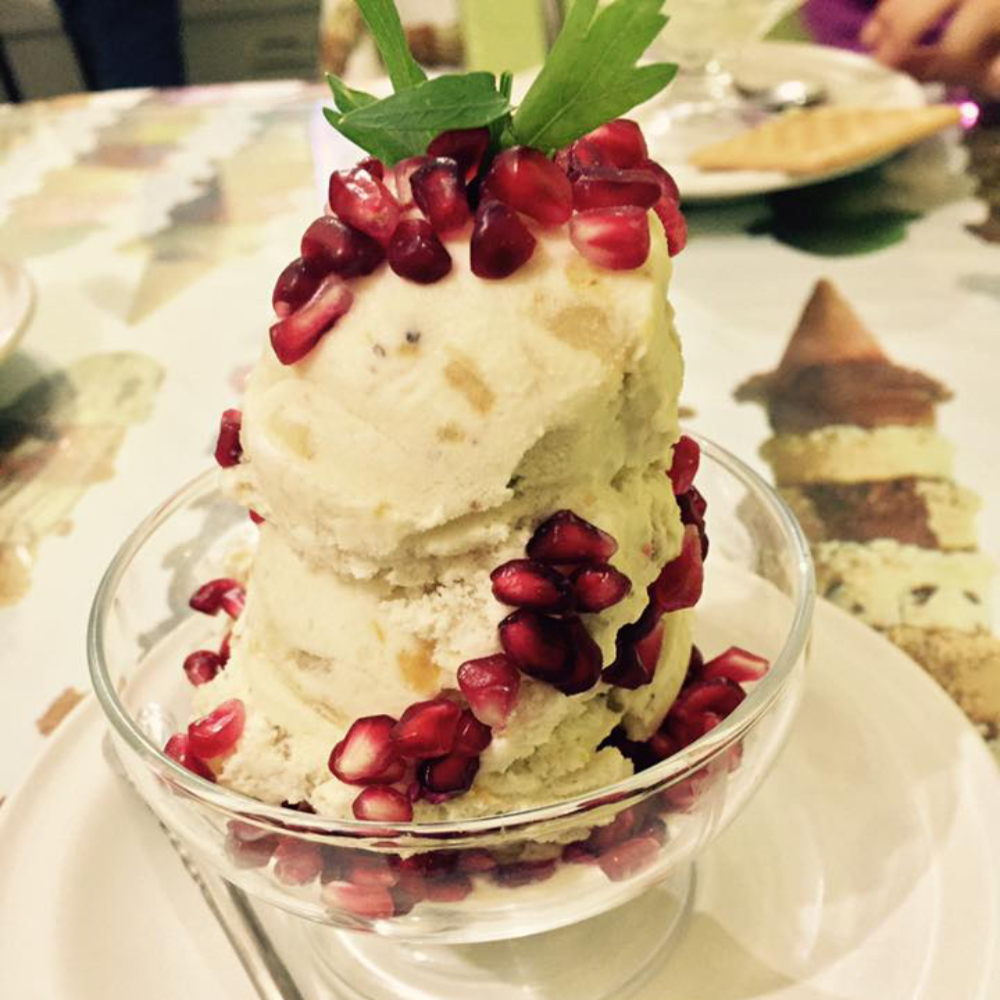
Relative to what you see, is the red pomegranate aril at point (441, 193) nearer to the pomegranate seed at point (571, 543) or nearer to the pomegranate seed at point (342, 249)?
the pomegranate seed at point (342, 249)

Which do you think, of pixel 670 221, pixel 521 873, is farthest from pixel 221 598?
pixel 670 221

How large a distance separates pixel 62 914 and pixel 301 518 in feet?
1.21

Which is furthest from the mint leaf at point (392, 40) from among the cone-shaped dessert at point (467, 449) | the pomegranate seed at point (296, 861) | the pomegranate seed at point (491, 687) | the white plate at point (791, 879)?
the white plate at point (791, 879)

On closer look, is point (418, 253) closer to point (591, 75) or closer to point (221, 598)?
point (591, 75)

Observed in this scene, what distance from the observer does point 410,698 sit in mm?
734

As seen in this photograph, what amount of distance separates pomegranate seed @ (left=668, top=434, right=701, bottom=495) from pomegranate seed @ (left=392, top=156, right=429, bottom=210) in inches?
11.0

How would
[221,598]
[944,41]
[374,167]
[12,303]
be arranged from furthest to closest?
[944,41] → [12,303] → [221,598] → [374,167]

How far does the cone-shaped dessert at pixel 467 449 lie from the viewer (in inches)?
26.4

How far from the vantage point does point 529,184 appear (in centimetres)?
66

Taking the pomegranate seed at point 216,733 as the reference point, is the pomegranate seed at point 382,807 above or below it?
above

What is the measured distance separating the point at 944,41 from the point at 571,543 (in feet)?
6.43

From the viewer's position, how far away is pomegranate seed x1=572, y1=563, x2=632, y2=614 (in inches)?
27.0

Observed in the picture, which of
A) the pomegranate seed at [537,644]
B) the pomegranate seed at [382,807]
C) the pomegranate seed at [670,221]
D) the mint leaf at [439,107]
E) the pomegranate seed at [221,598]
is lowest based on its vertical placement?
the pomegranate seed at [221,598]

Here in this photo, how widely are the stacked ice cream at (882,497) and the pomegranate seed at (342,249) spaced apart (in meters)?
0.62
